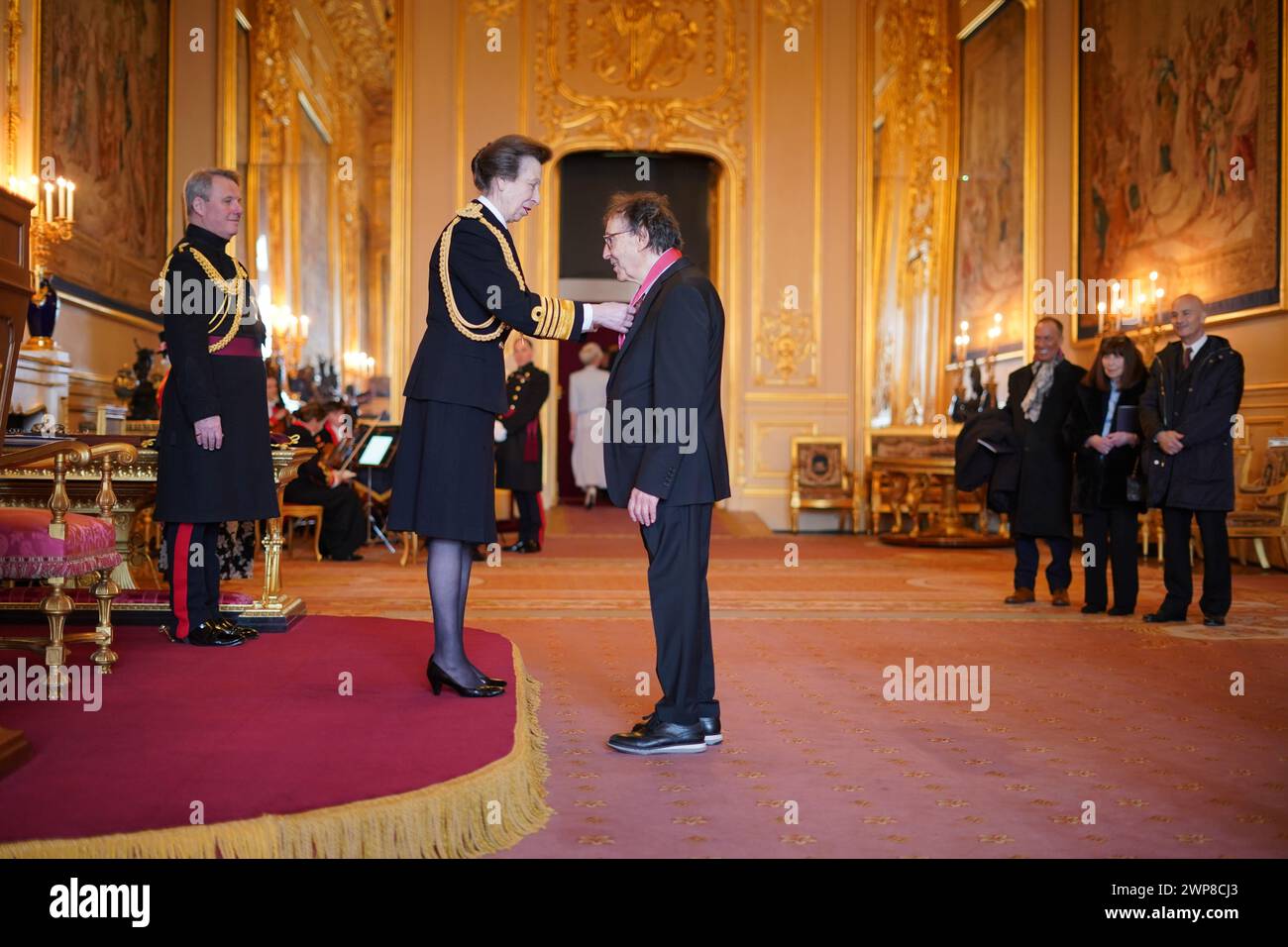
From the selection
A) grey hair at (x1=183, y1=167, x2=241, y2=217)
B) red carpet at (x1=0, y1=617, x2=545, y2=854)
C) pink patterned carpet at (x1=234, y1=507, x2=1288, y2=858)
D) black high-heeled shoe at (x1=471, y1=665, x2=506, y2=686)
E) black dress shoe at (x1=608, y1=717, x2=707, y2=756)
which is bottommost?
pink patterned carpet at (x1=234, y1=507, x2=1288, y2=858)

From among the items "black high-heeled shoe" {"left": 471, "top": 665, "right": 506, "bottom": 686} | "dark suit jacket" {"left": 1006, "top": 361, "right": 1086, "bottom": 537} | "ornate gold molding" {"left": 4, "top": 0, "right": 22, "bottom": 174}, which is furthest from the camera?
"ornate gold molding" {"left": 4, "top": 0, "right": 22, "bottom": 174}

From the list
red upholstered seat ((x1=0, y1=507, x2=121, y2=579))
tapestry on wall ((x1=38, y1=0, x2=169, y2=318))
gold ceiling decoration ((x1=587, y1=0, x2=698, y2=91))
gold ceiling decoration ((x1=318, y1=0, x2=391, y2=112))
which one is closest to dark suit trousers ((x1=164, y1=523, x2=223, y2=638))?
red upholstered seat ((x1=0, y1=507, x2=121, y2=579))

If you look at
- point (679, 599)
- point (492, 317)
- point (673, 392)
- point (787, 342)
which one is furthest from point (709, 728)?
point (787, 342)

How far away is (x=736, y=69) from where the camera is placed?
499 inches

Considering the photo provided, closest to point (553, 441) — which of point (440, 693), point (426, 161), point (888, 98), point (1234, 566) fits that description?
point (426, 161)

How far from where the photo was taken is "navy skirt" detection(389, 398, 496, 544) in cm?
355

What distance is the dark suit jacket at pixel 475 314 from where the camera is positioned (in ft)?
11.5

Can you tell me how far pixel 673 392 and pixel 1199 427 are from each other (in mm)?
3735

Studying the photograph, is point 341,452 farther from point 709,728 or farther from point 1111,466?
point 709,728

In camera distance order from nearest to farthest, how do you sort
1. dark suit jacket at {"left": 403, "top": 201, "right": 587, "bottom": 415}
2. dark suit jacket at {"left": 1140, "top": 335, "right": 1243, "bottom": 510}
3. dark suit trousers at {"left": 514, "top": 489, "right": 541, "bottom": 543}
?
1. dark suit jacket at {"left": 403, "top": 201, "right": 587, "bottom": 415}
2. dark suit jacket at {"left": 1140, "top": 335, "right": 1243, "bottom": 510}
3. dark suit trousers at {"left": 514, "top": 489, "right": 541, "bottom": 543}

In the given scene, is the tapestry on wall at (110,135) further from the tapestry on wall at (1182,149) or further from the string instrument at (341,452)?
the tapestry on wall at (1182,149)

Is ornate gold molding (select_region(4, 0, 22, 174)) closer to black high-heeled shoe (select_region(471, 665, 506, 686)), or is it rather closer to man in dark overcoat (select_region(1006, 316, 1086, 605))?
black high-heeled shoe (select_region(471, 665, 506, 686))

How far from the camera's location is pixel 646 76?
12672 millimetres

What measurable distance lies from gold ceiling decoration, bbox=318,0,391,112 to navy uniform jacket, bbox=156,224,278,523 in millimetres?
11822
